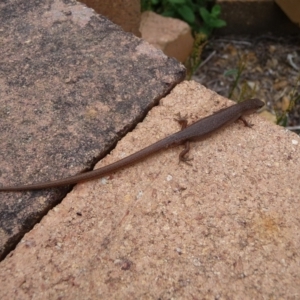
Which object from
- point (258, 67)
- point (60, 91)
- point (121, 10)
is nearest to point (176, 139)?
point (60, 91)

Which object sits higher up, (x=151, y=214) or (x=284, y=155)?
(x=284, y=155)

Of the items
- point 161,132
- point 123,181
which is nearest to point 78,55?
point 161,132

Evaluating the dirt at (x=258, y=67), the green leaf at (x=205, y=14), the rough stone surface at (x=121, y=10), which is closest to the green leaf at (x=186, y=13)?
the green leaf at (x=205, y=14)

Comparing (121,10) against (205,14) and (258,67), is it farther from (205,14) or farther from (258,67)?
(258,67)

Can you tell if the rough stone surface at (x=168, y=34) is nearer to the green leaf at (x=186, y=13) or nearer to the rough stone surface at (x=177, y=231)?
the green leaf at (x=186, y=13)

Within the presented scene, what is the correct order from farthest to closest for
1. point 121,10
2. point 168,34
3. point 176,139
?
point 168,34, point 121,10, point 176,139

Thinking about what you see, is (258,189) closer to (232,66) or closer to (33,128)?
(33,128)
